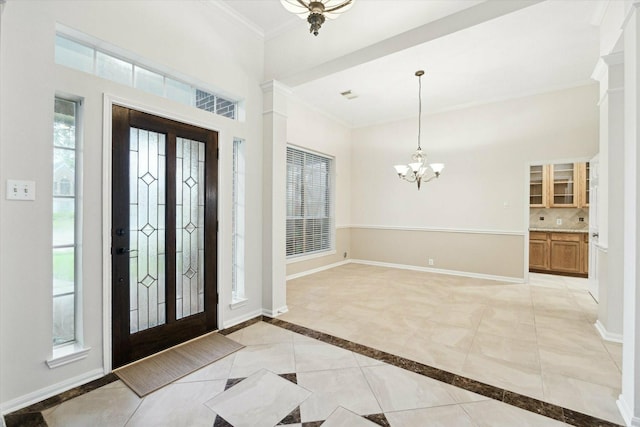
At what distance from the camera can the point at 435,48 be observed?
3639 millimetres

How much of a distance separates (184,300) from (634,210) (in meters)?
3.51

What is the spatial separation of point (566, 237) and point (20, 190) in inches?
321

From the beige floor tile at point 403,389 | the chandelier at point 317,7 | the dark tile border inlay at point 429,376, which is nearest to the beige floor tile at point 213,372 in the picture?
the dark tile border inlay at point 429,376

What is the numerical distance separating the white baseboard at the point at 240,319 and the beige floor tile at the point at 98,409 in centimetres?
117

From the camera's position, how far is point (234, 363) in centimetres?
246

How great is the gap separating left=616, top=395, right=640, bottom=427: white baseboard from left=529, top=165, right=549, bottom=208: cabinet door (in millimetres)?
5371

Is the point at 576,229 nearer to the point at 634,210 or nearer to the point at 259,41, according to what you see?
the point at 634,210

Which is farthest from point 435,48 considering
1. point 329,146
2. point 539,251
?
point 539,251

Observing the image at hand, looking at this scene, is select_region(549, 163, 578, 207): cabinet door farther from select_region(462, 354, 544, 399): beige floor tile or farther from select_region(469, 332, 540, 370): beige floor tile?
select_region(462, 354, 544, 399): beige floor tile

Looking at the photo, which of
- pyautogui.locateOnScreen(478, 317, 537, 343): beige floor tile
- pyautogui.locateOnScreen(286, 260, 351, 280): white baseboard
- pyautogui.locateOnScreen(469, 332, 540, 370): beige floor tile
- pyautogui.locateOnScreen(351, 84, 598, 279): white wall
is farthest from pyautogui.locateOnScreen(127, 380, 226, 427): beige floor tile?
pyautogui.locateOnScreen(351, 84, 598, 279): white wall

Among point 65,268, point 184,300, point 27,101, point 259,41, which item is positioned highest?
point 259,41

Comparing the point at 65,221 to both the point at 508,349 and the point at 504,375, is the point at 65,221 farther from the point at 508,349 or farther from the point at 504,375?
the point at 508,349

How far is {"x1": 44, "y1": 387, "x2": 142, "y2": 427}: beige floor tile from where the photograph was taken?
1.76 metres

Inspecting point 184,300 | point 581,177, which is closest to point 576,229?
point 581,177
